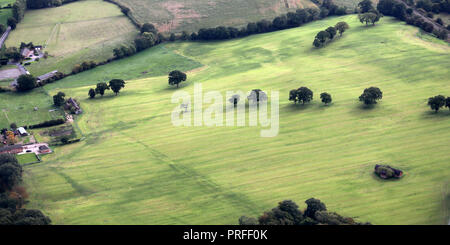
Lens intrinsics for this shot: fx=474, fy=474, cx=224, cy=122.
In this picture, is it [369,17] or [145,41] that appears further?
[145,41]

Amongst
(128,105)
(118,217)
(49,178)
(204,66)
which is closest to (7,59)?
(128,105)

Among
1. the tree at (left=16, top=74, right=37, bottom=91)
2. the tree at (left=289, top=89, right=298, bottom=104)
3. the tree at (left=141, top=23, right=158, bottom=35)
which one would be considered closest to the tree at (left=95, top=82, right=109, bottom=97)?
the tree at (left=16, top=74, right=37, bottom=91)

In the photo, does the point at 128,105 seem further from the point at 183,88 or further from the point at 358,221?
the point at 358,221

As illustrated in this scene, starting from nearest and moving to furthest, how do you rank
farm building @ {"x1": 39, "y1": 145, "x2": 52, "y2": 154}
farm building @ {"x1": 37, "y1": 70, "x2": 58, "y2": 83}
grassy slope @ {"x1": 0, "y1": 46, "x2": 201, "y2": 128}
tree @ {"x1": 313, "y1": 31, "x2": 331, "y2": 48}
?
farm building @ {"x1": 39, "y1": 145, "x2": 52, "y2": 154} < grassy slope @ {"x1": 0, "y1": 46, "x2": 201, "y2": 128} < farm building @ {"x1": 37, "y1": 70, "x2": 58, "y2": 83} < tree @ {"x1": 313, "y1": 31, "x2": 331, "y2": 48}

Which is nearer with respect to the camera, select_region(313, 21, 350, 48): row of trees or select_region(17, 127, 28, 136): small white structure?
select_region(17, 127, 28, 136): small white structure

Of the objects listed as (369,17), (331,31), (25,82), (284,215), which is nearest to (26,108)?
(25,82)

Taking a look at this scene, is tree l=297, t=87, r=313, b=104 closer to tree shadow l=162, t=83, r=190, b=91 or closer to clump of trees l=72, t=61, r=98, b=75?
tree shadow l=162, t=83, r=190, b=91

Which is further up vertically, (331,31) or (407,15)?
(407,15)

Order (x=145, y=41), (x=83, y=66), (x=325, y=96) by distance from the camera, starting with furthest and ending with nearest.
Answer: (x=145, y=41) < (x=83, y=66) < (x=325, y=96)

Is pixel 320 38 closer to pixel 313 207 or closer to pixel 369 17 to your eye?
pixel 369 17
